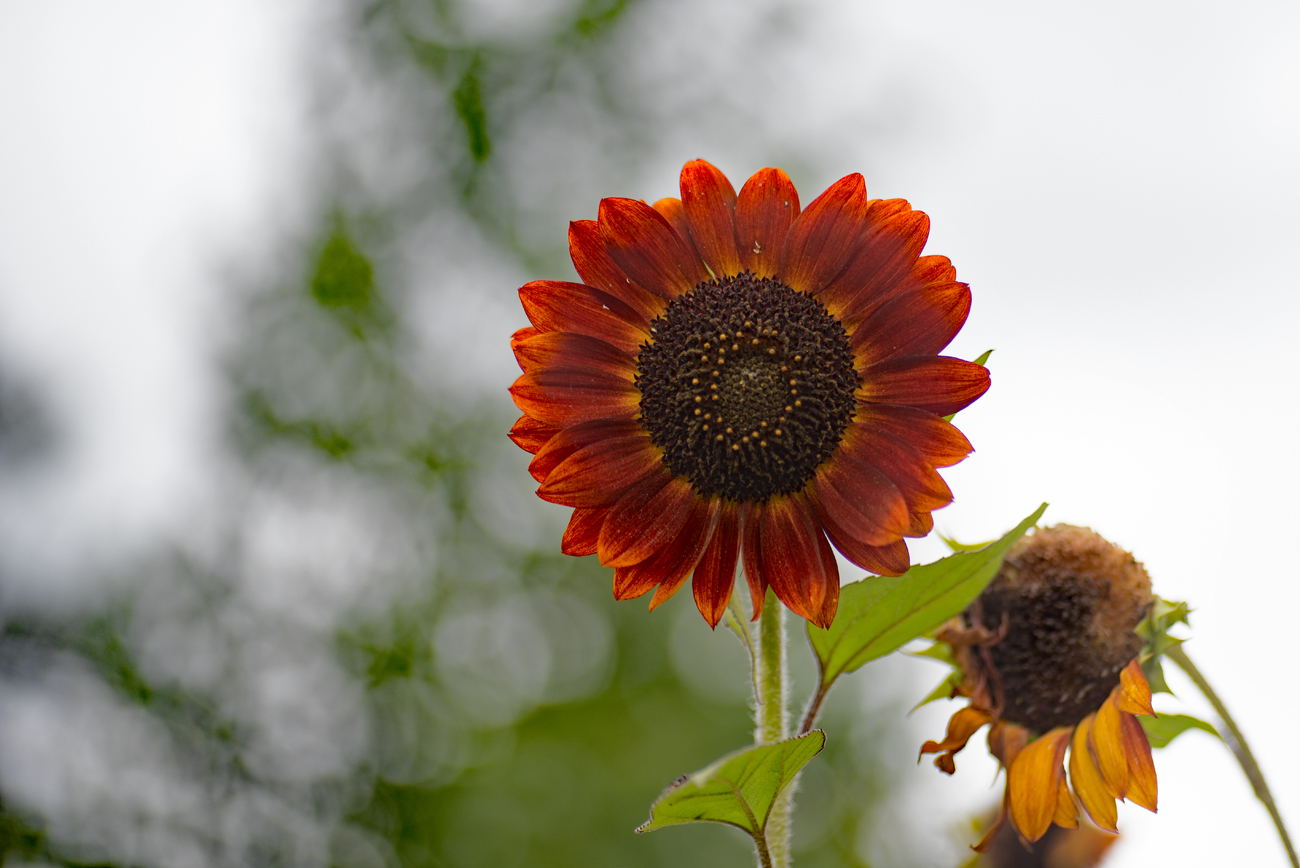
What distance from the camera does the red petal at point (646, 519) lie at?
0.63m

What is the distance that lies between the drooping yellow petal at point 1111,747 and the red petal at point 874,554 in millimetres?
264

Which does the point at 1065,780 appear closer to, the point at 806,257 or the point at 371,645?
the point at 806,257

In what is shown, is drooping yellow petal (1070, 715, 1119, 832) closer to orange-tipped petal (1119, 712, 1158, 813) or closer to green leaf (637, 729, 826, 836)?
orange-tipped petal (1119, 712, 1158, 813)

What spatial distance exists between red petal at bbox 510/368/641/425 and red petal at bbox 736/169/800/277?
15 cm

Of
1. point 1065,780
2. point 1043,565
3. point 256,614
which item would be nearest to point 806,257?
point 1043,565

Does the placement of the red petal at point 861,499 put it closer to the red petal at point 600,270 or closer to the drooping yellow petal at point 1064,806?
the red petal at point 600,270

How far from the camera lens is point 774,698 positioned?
24.5 inches

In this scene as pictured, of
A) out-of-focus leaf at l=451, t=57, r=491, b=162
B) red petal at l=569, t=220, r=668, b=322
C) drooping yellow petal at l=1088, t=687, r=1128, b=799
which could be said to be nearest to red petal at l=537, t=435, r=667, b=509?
red petal at l=569, t=220, r=668, b=322

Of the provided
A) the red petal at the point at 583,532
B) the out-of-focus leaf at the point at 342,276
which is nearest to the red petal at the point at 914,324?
the red petal at the point at 583,532

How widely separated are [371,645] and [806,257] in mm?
7579

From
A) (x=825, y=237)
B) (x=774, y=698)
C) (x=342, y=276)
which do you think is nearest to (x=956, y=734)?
(x=774, y=698)

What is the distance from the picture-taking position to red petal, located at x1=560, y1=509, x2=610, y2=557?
64 cm

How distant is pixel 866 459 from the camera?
0.63m

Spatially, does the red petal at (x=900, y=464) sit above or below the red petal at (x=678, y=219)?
below
